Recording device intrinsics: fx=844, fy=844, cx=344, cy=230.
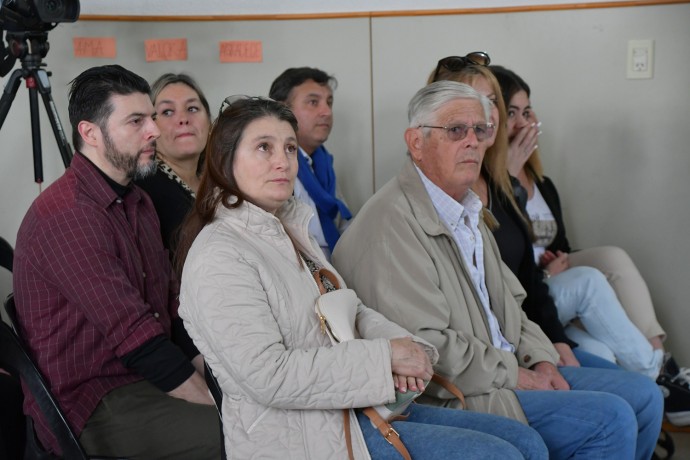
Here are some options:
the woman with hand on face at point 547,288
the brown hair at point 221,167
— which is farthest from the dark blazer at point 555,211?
the brown hair at point 221,167

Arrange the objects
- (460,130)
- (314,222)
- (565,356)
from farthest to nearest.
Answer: (314,222) < (565,356) < (460,130)

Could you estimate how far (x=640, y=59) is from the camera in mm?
3416

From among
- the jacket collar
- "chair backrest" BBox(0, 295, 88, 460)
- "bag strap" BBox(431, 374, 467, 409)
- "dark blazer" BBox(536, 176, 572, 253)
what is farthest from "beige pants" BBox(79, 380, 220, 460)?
"dark blazer" BBox(536, 176, 572, 253)

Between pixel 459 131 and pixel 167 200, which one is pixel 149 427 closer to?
pixel 167 200

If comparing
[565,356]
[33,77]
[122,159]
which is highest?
[33,77]

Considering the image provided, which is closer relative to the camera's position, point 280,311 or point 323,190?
point 280,311

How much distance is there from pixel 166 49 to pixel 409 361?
2092 mm

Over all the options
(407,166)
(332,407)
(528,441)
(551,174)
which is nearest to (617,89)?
(551,174)

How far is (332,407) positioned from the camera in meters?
1.59

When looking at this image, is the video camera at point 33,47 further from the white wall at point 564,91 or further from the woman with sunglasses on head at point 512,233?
the woman with sunglasses on head at point 512,233

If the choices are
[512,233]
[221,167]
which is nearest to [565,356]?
[512,233]

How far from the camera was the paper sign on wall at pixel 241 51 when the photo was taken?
11.1 ft

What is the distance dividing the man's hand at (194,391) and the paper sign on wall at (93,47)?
5.73 ft

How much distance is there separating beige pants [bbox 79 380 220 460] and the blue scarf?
3.64 feet
